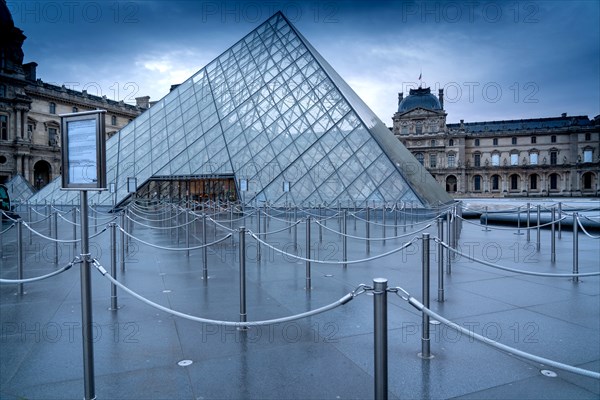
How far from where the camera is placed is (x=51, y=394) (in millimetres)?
2881

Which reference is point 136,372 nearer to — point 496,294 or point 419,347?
point 419,347

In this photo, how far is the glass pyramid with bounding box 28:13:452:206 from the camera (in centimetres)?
1881

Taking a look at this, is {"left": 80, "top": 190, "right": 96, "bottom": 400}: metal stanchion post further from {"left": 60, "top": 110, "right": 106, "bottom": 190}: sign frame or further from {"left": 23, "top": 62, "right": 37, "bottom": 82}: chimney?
{"left": 23, "top": 62, "right": 37, "bottom": 82}: chimney

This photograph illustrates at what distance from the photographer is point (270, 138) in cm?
2172

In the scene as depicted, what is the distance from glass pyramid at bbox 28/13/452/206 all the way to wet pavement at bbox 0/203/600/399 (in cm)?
1172

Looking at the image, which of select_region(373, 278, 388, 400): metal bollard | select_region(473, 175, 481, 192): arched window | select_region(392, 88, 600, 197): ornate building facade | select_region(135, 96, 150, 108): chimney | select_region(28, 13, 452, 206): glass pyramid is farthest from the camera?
select_region(473, 175, 481, 192): arched window

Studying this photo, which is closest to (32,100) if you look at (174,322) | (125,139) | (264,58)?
(125,139)

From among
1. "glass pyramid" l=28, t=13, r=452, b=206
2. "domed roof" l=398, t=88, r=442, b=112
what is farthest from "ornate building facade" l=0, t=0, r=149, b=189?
"domed roof" l=398, t=88, r=442, b=112

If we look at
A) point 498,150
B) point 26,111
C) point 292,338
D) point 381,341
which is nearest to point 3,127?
point 26,111

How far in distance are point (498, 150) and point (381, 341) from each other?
79.5 meters

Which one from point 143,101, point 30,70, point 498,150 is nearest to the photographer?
point 30,70

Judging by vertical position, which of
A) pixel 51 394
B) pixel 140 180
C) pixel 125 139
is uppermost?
pixel 125 139

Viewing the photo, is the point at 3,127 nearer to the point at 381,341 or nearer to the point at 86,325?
the point at 86,325

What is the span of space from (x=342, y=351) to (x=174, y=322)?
70.5 inches
